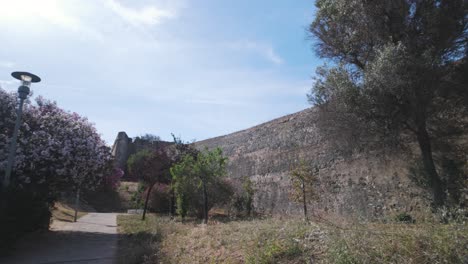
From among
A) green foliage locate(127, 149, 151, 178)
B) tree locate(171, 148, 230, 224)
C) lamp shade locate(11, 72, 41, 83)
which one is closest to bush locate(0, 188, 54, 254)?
lamp shade locate(11, 72, 41, 83)

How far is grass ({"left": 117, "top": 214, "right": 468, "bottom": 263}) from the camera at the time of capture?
3.23 m

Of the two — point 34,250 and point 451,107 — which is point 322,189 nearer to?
point 451,107

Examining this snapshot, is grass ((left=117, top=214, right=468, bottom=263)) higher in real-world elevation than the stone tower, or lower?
lower

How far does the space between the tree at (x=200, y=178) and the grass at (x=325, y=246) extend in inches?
218

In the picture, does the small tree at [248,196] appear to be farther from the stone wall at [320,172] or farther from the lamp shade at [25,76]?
the lamp shade at [25,76]

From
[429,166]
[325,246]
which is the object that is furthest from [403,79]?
[325,246]

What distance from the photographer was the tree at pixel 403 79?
28.3 feet

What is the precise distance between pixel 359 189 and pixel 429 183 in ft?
8.65

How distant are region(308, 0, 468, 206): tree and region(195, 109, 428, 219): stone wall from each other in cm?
109

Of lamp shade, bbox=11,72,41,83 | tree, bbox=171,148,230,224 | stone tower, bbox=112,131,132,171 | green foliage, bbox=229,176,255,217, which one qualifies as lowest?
green foliage, bbox=229,176,255,217

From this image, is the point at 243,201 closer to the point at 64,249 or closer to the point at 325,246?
the point at 64,249

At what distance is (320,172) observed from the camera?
1348 centimetres

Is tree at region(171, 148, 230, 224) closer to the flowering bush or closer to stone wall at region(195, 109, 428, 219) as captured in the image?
stone wall at region(195, 109, 428, 219)

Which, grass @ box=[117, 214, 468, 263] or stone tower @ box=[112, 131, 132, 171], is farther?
stone tower @ box=[112, 131, 132, 171]
